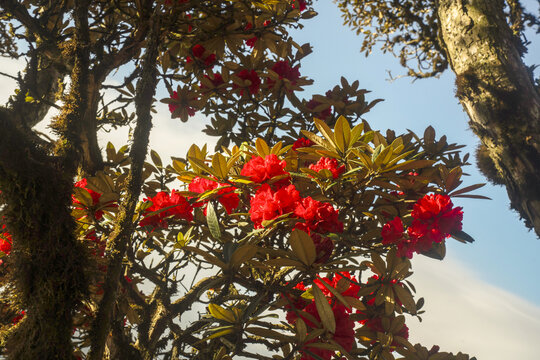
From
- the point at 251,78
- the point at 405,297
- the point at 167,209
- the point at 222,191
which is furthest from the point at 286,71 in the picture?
A: the point at 405,297

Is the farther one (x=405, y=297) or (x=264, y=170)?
(x=405, y=297)

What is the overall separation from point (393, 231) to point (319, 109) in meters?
0.95

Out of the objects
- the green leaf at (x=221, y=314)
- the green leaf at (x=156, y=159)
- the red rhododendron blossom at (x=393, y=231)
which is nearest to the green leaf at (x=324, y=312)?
the green leaf at (x=221, y=314)

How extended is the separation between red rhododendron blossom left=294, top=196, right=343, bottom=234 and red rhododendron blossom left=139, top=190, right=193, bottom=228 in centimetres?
55

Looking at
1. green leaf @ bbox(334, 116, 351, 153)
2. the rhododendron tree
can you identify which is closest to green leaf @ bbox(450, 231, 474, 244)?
the rhododendron tree

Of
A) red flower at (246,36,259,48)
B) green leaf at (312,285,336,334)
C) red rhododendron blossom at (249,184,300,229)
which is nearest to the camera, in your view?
green leaf at (312,285,336,334)

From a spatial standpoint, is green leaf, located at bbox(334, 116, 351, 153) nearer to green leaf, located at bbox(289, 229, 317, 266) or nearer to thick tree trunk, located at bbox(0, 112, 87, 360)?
green leaf, located at bbox(289, 229, 317, 266)

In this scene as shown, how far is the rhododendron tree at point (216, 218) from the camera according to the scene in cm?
96

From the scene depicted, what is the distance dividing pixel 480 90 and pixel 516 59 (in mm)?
486

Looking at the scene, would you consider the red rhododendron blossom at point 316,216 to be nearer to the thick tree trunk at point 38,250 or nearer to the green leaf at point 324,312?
the green leaf at point 324,312

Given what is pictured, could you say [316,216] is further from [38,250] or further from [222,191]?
[38,250]

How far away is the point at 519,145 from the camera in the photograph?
9.05 ft

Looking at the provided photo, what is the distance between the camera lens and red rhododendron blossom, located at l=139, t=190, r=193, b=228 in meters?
1.38

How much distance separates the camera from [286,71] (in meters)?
1.99
